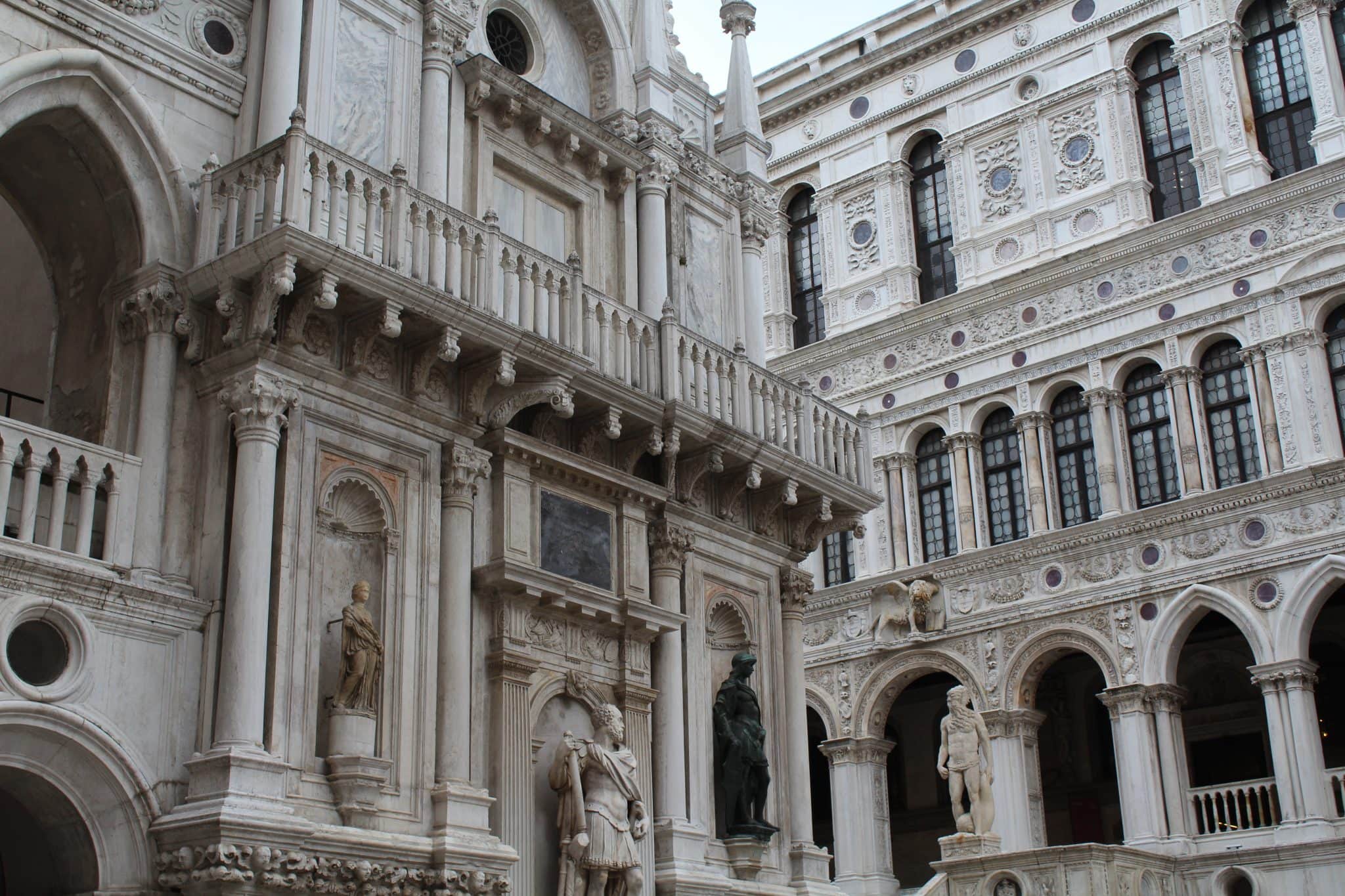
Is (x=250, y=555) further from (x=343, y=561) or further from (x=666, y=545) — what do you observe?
(x=666, y=545)

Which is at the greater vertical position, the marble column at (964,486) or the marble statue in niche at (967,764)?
the marble column at (964,486)

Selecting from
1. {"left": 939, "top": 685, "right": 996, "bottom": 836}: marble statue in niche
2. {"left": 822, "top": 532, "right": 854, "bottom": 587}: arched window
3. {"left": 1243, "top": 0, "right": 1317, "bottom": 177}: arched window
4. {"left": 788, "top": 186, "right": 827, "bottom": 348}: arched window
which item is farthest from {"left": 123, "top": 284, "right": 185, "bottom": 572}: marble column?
{"left": 788, "top": 186, "right": 827, "bottom": 348}: arched window

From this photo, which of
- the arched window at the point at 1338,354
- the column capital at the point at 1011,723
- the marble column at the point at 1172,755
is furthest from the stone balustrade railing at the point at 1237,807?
the arched window at the point at 1338,354

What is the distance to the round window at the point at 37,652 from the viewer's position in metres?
11.1

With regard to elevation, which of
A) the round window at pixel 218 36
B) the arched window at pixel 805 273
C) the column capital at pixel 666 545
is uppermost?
the arched window at pixel 805 273

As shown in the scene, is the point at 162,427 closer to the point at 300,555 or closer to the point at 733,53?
the point at 300,555

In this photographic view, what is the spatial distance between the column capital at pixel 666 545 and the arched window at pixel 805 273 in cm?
1906

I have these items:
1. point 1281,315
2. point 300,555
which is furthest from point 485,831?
Answer: point 1281,315

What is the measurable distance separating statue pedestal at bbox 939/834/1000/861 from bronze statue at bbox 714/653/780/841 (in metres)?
9.49

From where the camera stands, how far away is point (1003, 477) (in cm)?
3036

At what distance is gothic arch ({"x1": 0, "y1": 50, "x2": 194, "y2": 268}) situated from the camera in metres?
12.4

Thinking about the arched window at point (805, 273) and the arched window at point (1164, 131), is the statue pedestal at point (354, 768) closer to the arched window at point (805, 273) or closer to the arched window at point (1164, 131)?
the arched window at point (1164, 131)

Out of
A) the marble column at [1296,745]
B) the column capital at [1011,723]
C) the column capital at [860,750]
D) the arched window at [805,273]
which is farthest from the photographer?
the arched window at [805,273]

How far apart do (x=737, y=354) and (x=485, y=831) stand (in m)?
5.75
